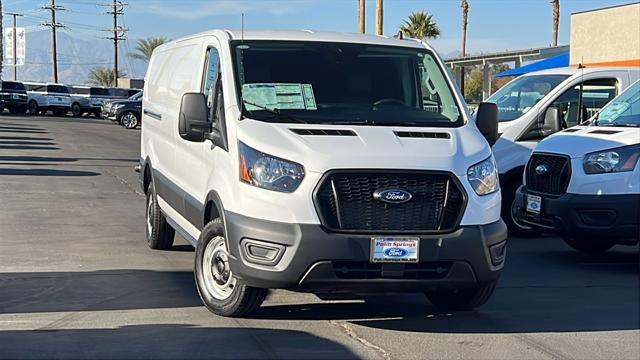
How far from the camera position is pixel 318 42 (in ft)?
23.4

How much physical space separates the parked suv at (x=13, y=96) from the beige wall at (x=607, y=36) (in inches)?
1338

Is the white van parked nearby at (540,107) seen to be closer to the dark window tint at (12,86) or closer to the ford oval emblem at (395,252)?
the ford oval emblem at (395,252)

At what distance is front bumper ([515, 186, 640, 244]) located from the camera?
8320 mm

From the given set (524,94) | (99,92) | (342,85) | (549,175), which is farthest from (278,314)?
(99,92)

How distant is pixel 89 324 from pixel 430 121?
9.67ft

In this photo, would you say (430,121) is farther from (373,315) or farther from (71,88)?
(71,88)

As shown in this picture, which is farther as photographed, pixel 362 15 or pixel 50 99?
pixel 50 99

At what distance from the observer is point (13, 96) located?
49.5 m

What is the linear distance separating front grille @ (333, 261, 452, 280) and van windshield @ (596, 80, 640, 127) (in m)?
4.10

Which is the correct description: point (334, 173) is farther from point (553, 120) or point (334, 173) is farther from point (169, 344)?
point (553, 120)

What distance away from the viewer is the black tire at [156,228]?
912cm

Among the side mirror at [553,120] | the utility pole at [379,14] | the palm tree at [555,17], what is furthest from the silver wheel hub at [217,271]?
the palm tree at [555,17]

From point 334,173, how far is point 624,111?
4853mm

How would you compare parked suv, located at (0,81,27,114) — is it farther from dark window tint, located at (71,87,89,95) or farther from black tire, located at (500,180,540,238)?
black tire, located at (500,180,540,238)
